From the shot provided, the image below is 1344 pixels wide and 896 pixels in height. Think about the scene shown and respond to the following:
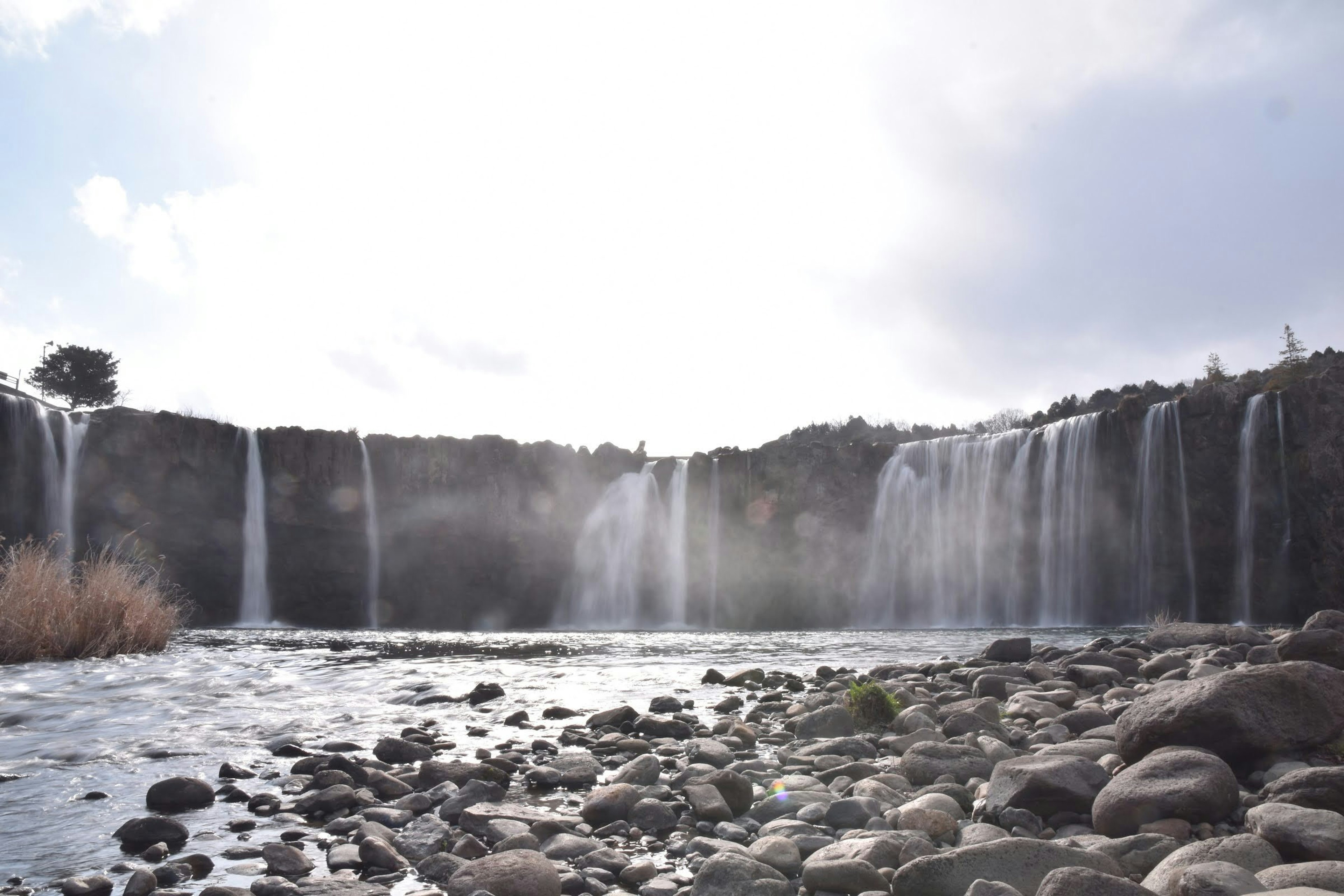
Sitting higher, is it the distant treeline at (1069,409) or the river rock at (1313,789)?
the distant treeline at (1069,409)

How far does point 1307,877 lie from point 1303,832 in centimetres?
69

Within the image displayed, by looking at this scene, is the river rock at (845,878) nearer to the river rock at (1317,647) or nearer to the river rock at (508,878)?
the river rock at (508,878)

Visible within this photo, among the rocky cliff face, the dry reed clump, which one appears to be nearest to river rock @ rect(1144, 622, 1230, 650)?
the dry reed clump

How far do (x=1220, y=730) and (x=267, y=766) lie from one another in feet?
25.8

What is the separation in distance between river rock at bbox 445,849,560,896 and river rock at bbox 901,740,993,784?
3.20 m

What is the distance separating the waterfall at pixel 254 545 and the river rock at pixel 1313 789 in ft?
142

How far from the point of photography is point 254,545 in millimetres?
41312

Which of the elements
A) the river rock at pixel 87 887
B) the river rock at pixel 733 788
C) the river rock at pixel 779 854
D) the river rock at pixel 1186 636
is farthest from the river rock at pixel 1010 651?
the river rock at pixel 87 887

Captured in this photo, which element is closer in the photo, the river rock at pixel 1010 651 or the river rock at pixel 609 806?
the river rock at pixel 609 806

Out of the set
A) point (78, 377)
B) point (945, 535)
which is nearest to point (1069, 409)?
point (945, 535)

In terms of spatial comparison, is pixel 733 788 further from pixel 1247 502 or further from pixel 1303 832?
pixel 1247 502

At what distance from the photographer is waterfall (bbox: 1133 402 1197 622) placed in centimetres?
3441

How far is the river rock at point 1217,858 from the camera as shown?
12.5 feet

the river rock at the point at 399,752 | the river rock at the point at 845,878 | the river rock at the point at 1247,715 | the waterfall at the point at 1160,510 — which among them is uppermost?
the waterfall at the point at 1160,510
